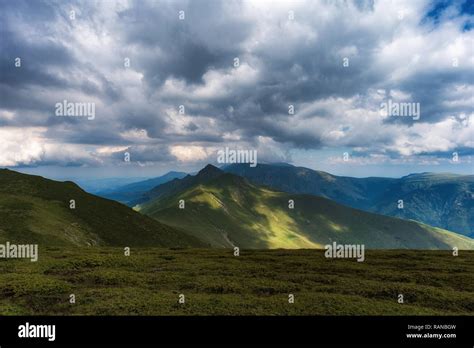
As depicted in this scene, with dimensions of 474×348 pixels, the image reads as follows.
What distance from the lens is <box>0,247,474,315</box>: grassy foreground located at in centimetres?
3338

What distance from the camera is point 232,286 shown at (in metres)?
41.7

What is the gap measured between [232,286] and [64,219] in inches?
4147

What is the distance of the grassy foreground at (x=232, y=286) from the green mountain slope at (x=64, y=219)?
4165 cm

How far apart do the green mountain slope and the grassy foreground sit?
41654 millimetres

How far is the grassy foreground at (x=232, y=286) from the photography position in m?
33.4
